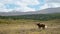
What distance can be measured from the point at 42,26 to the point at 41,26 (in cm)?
37

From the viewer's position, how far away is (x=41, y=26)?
92.5 ft

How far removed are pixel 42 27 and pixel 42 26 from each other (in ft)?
0.50

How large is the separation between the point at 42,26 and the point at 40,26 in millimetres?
484

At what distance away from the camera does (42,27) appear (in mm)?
27859

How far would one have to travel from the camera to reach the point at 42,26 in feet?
91.4

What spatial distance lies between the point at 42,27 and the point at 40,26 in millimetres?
502

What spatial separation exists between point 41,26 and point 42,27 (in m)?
0.39

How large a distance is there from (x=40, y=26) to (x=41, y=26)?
160mm
